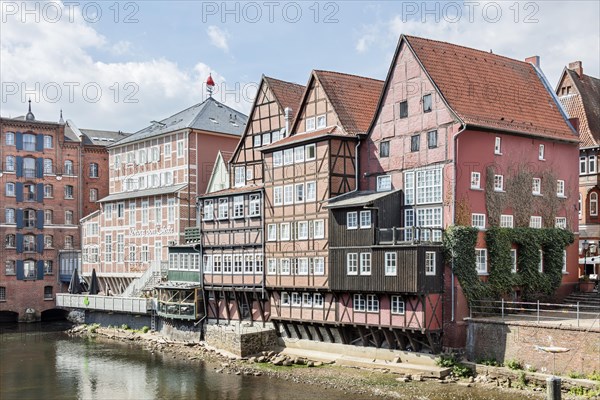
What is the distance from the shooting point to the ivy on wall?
3719cm

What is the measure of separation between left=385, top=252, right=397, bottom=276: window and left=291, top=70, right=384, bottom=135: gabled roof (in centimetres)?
826

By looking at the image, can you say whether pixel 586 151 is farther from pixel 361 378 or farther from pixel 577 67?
pixel 361 378

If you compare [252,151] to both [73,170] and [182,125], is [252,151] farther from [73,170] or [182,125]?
[73,170]

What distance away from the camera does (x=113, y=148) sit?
68250mm

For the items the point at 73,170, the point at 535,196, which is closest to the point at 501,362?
the point at 535,196

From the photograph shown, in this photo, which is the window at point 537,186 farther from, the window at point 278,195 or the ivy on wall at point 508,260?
the window at point 278,195

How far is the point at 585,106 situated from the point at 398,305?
27.9m

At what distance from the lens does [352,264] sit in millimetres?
39656

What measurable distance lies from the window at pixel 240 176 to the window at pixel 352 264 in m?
14.2

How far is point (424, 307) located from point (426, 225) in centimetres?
461

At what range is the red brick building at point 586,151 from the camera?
52.9 m

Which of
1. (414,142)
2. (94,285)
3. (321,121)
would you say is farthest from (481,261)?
(94,285)

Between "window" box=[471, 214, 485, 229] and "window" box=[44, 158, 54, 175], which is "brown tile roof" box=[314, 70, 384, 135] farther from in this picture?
"window" box=[44, 158, 54, 175]

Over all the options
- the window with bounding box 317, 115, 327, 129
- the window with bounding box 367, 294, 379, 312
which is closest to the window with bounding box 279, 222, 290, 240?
the window with bounding box 317, 115, 327, 129
